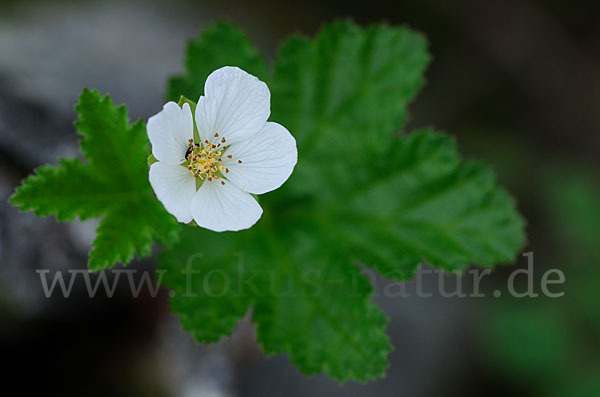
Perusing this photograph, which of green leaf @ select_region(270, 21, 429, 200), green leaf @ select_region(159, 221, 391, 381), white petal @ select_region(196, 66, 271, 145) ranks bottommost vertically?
green leaf @ select_region(159, 221, 391, 381)

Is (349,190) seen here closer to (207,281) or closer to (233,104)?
(207,281)

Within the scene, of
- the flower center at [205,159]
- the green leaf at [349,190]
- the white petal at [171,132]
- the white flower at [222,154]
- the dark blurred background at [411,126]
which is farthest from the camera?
the dark blurred background at [411,126]

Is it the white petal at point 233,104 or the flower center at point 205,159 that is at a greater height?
the white petal at point 233,104

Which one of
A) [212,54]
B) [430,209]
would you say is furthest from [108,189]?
[430,209]

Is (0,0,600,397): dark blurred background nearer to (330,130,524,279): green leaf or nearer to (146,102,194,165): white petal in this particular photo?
(146,102,194,165): white petal

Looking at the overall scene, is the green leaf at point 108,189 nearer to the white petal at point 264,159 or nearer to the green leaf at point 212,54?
the white petal at point 264,159

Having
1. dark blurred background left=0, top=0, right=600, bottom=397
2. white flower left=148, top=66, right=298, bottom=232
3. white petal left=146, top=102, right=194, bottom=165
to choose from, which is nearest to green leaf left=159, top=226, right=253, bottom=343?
white flower left=148, top=66, right=298, bottom=232

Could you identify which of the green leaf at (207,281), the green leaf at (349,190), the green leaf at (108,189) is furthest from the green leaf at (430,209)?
the green leaf at (108,189)
